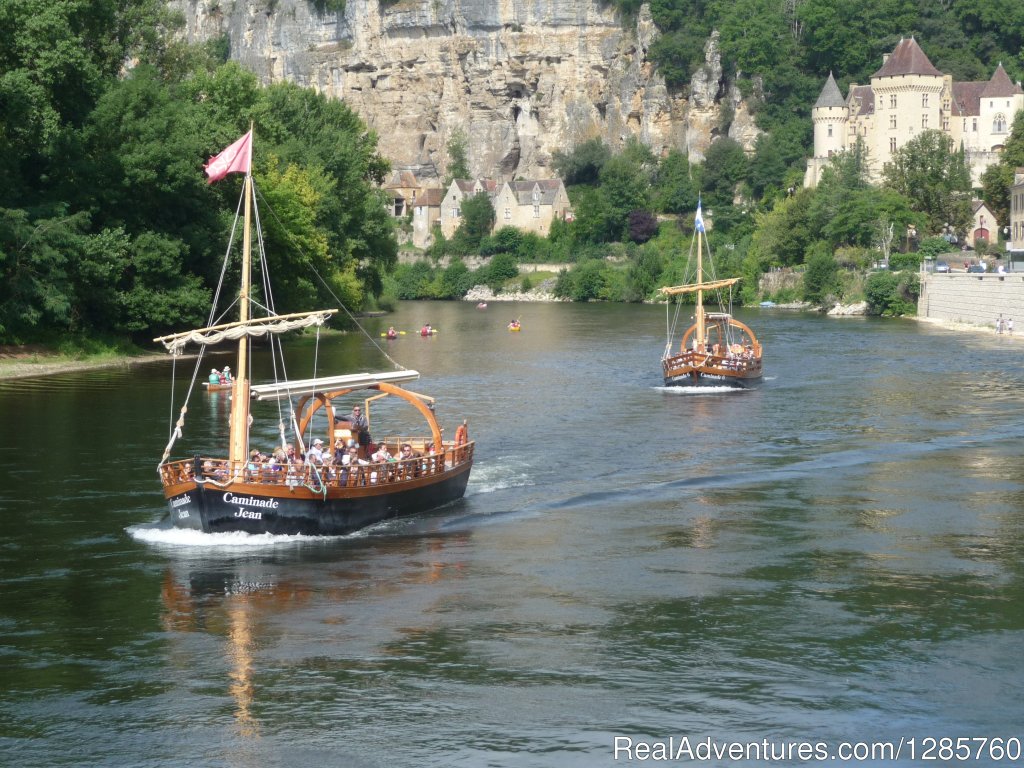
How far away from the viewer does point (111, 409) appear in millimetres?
54188

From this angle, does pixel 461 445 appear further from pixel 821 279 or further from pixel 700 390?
pixel 821 279

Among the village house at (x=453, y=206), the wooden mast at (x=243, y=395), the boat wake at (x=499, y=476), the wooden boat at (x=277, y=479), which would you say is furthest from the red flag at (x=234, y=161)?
the village house at (x=453, y=206)

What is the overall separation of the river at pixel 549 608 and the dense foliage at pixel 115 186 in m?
17.1

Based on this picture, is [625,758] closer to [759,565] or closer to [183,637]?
[183,637]

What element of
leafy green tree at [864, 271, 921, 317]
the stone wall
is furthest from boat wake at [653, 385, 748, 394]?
leafy green tree at [864, 271, 921, 317]

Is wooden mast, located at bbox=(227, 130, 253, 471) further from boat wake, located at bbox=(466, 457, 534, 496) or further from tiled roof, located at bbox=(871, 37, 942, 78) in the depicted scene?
tiled roof, located at bbox=(871, 37, 942, 78)

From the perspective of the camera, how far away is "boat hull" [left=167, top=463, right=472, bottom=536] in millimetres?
32250

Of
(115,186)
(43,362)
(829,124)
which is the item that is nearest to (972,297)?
(115,186)

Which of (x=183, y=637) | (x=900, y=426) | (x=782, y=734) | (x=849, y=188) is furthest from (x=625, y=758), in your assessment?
(x=849, y=188)

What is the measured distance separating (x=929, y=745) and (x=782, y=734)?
2.07m

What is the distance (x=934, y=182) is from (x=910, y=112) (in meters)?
21.3

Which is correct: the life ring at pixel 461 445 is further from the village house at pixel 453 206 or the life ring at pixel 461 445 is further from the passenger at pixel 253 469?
the village house at pixel 453 206

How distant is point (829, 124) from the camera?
165 metres

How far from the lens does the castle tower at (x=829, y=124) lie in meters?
164
